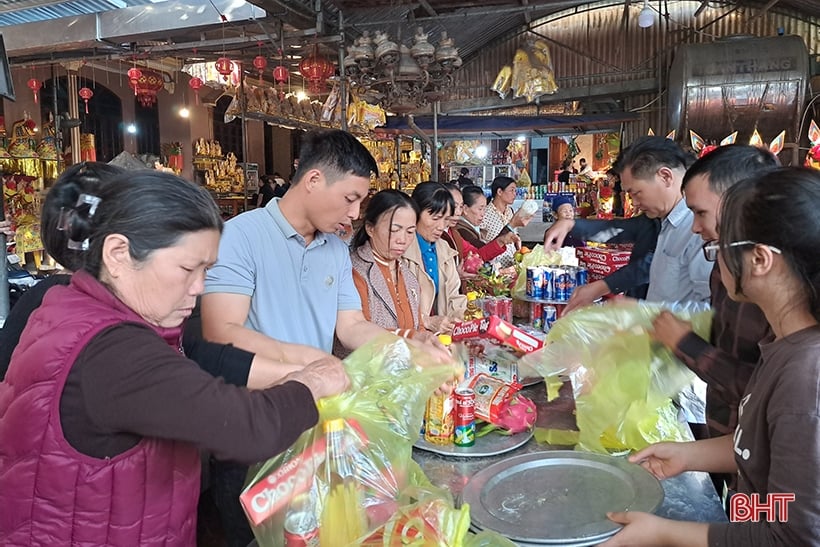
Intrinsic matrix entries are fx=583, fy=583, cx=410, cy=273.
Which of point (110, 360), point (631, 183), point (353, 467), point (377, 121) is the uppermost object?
point (377, 121)

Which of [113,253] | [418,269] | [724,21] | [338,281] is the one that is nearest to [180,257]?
[113,253]

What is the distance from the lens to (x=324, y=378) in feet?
3.54

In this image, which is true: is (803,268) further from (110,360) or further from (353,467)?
(110,360)

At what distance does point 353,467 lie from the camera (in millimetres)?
1062

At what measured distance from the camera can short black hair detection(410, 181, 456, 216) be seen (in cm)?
304

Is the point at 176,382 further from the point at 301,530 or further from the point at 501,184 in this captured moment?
the point at 501,184

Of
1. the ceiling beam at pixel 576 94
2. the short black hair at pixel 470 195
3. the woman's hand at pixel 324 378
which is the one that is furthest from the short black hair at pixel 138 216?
the ceiling beam at pixel 576 94

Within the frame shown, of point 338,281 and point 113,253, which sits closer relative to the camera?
point 113,253

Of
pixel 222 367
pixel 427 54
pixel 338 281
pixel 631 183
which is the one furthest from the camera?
pixel 427 54

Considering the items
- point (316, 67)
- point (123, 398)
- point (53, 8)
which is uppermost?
point (53, 8)

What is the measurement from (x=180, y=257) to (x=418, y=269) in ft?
6.09

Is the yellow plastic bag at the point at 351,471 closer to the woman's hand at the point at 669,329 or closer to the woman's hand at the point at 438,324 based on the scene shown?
the woman's hand at the point at 669,329

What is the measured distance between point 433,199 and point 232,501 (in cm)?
189

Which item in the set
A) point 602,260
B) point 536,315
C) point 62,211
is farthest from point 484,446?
point 602,260
